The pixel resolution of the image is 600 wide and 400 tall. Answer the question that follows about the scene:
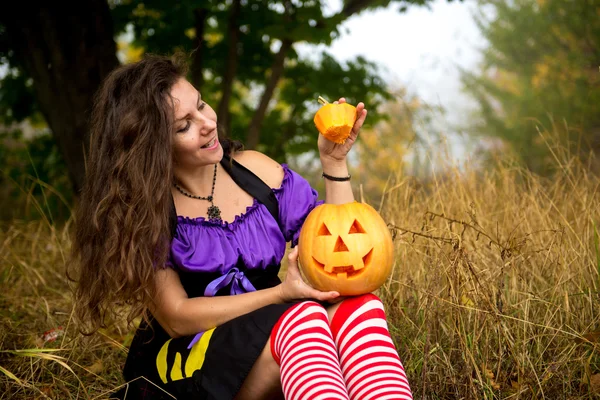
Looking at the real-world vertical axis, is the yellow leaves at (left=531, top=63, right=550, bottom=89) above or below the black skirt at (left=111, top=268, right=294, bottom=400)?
below

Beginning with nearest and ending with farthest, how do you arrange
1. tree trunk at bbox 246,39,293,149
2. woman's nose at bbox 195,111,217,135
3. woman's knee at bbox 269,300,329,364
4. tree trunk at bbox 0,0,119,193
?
woman's knee at bbox 269,300,329,364 < woman's nose at bbox 195,111,217,135 < tree trunk at bbox 0,0,119,193 < tree trunk at bbox 246,39,293,149

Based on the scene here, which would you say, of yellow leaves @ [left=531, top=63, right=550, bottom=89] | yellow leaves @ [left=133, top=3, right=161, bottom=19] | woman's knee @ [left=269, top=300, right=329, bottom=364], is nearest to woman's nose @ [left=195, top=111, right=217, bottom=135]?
woman's knee @ [left=269, top=300, right=329, bottom=364]

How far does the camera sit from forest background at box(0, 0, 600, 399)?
220 centimetres

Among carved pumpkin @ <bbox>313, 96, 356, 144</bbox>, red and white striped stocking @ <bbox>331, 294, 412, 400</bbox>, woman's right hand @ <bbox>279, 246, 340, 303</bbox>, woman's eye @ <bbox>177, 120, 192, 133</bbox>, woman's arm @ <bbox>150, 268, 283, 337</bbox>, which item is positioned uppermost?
carved pumpkin @ <bbox>313, 96, 356, 144</bbox>

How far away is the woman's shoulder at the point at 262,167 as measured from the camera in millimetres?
2305

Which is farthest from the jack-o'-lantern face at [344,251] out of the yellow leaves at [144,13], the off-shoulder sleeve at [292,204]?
the yellow leaves at [144,13]

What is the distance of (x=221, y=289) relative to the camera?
2102 millimetres

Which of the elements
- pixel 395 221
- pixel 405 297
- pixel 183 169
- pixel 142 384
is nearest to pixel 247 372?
pixel 142 384

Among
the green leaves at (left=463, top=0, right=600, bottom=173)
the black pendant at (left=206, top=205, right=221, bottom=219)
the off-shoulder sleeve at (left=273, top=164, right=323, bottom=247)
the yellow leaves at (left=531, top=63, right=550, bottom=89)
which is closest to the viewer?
the black pendant at (left=206, top=205, right=221, bottom=219)

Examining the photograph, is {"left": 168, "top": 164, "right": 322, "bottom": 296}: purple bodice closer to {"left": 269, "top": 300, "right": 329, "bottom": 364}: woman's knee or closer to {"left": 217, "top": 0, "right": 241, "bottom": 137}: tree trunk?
{"left": 269, "top": 300, "right": 329, "bottom": 364}: woman's knee

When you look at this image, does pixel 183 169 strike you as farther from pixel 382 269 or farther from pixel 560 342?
pixel 560 342

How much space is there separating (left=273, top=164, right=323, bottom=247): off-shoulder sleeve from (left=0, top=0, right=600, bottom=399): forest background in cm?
44

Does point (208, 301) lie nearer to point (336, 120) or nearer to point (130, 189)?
point (130, 189)

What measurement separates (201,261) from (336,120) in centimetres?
67
